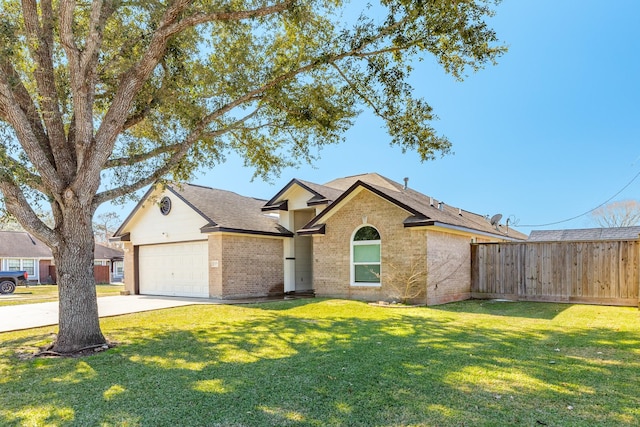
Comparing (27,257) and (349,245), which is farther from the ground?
(349,245)

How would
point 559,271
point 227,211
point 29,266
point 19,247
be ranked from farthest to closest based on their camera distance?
point 29,266 → point 19,247 → point 227,211 → point 559,271

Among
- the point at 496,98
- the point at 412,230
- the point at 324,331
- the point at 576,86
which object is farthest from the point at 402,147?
the point at 576,86

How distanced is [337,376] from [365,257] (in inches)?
348

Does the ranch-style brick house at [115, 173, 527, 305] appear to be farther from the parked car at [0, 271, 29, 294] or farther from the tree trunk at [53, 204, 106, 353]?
the parked car at [0, 271, 29, 294]

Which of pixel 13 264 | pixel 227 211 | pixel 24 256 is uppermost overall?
pixel 227 211

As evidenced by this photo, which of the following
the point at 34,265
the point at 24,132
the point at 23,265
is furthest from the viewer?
the point at 34,265

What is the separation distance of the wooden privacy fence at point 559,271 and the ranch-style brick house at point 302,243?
77cm

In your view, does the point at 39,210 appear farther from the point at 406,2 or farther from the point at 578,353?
the point at 578,353

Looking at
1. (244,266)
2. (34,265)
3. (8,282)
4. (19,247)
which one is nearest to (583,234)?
(244,266)

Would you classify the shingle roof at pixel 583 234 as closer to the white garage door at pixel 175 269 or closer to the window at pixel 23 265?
the white garage door at pixel 175 269

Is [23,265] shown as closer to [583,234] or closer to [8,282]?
[8,282]

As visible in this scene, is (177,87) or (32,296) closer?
(177,87)

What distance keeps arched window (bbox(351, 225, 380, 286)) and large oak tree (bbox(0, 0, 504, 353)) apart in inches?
140

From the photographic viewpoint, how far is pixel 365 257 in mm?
13617
